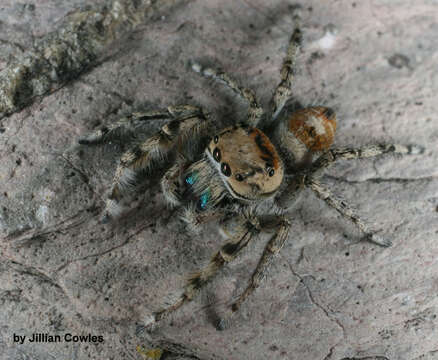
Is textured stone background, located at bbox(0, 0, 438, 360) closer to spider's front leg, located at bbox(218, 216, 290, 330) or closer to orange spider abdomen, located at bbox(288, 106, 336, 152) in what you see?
spider's front leg, located at bbox(218, 216, 290, 330)

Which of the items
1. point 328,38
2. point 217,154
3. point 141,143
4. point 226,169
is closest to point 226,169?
point 226,169

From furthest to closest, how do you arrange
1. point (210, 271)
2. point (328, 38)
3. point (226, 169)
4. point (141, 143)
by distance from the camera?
point (328, 38) → point (141, 143) → point (226, 169) → point (210, 271)

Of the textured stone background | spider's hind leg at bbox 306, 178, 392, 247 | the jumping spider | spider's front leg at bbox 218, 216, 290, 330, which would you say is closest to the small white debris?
the textured stone background

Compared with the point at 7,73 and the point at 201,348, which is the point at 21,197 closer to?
the point at 7,73

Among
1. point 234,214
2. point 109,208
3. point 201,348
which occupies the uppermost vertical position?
point 109,208

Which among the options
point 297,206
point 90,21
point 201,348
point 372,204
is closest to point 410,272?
point 372,204

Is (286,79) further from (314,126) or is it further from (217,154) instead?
(217,154)

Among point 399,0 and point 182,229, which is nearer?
point 182,229
